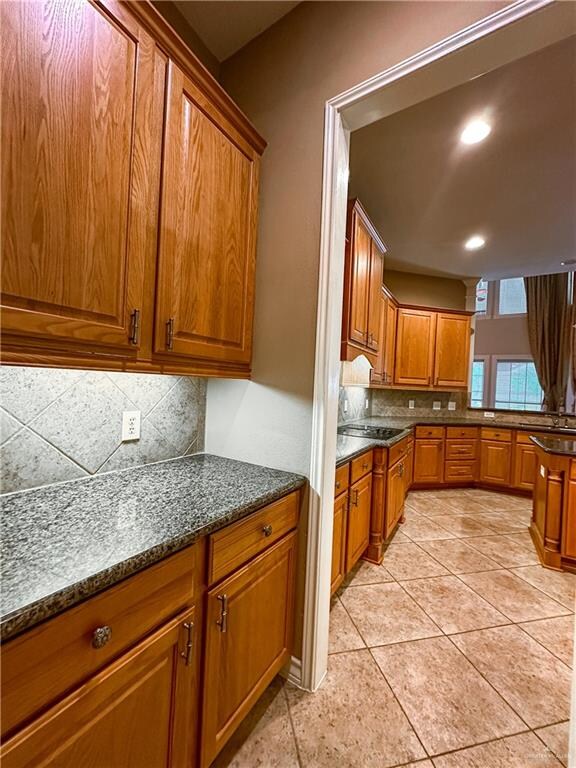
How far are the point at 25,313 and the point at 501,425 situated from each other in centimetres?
504

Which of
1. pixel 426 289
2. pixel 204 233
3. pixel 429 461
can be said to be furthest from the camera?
pixel 426 289

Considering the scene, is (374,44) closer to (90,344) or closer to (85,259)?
(85,259)

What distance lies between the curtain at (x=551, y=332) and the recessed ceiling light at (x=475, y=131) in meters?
5.85

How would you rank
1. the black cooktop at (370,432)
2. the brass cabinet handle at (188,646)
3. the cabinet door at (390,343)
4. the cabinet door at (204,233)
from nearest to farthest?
the brass cabinet handle at (188,646)
the cabinet door at (204,233)
the black cooktop at (370,432)
the cabinet door at (390,343)


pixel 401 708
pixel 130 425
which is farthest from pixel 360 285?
pixel 401 708

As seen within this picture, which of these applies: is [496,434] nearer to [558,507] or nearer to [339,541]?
[558,507]

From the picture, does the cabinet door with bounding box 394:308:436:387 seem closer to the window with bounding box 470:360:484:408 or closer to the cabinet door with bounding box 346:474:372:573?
the cabinet door with bounding box 346:474:372:573

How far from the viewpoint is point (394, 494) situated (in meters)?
2.70

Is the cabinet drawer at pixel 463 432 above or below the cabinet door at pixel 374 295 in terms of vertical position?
below

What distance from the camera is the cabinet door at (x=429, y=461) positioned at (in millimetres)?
4273

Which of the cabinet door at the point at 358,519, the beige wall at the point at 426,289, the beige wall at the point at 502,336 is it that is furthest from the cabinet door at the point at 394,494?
the beige wall at the point at 502,336

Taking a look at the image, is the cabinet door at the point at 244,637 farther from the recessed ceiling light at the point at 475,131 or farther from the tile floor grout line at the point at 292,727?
the recessed ceiling light at the point at 475,131

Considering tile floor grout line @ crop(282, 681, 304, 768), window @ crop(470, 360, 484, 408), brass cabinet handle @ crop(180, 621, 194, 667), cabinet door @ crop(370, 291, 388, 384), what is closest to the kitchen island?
cabinet door @ crop(370, 291, 388, 384)

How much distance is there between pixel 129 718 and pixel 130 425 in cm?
89
